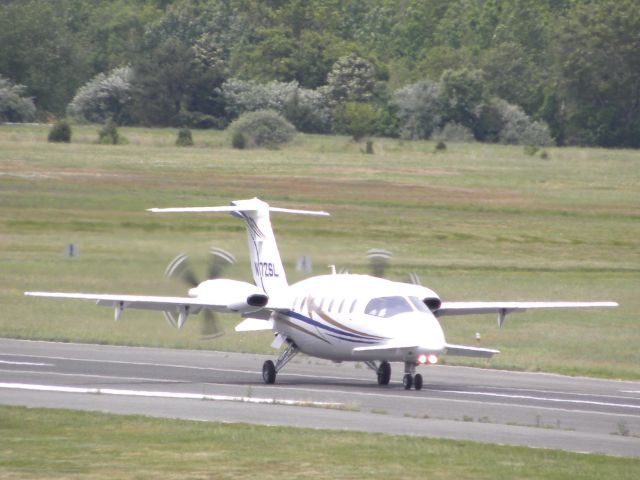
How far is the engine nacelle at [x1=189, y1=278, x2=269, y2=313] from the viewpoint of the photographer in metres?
30.1

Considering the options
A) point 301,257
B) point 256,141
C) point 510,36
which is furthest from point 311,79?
point 301,257

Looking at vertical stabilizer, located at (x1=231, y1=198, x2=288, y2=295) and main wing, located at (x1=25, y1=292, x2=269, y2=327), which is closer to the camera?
main wing, located at (x1=25, y1=292, x2=269, y2=327)

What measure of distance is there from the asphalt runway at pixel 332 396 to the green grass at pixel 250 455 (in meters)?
1.15

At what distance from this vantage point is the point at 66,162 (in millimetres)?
73062

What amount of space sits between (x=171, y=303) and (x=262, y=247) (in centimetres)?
324

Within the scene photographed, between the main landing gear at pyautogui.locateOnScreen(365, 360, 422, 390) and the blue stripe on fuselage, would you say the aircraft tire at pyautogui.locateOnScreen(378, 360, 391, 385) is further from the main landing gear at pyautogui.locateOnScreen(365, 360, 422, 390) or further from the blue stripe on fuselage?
the blue stripe on fuselage

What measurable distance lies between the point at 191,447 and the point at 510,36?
5068 inches

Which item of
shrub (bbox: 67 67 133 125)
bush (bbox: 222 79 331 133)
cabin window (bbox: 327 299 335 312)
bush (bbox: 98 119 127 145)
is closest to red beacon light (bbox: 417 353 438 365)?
cabin window (bbox: 327 299 335 312)

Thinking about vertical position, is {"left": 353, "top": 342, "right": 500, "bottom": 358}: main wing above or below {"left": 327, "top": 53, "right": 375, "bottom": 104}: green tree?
below

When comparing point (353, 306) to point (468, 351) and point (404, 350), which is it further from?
point (468, 351)

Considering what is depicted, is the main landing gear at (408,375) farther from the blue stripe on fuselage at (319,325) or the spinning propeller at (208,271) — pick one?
the spinning propeller at (208,271)

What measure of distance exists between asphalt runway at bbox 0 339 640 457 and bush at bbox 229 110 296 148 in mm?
53511

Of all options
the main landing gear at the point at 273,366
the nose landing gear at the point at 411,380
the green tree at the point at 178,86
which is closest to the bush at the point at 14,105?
the green tree at the point at 178,86

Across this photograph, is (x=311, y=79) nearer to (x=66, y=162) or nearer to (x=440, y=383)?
(x=66, y=162)
